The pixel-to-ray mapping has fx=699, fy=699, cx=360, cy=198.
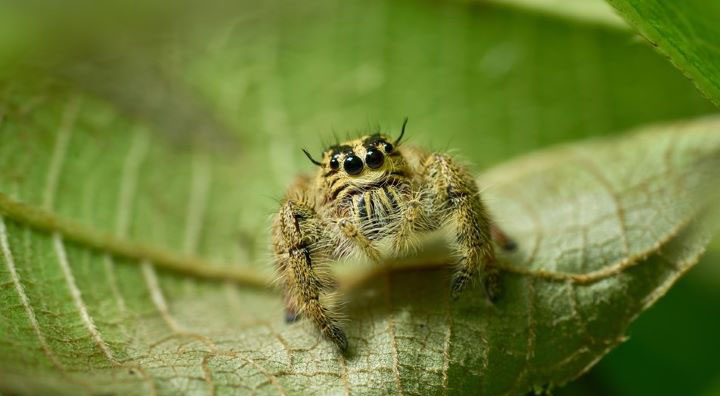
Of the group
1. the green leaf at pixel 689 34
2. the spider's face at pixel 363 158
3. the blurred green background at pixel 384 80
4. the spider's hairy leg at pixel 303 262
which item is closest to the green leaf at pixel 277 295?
the spider's hairy leg at pixel 303 262

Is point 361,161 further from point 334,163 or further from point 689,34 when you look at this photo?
point 689,34

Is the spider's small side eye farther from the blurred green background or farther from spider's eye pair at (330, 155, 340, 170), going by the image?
the blurred green background

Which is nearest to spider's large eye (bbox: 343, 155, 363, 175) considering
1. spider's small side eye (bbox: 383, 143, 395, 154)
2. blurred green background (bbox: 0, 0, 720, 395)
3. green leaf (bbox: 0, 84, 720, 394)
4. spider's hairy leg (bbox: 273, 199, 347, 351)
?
spider's small side eye (bbox: 383, 143, 395, 154)

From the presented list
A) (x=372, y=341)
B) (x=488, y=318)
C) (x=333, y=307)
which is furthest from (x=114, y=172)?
(x=488, y=318)

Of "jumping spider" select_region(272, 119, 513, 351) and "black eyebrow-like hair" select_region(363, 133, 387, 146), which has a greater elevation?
"black eyebrow-like hair" select_region(363, 133, 387, 146)

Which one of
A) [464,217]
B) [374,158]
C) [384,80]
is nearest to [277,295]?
[374,158]

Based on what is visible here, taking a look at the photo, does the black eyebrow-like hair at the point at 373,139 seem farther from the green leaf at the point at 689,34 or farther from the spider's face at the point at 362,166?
the green leaf at the point at 689,34
